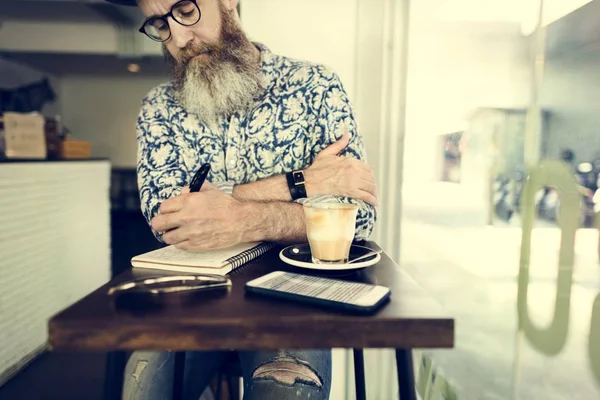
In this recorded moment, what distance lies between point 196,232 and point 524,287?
685mm

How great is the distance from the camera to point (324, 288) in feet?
1.77

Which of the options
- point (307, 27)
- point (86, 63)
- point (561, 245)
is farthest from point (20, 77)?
point (561, 245)

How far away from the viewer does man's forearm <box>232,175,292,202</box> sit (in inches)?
37.7

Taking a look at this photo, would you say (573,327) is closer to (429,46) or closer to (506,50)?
(506,50)

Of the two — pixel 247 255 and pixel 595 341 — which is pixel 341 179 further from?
pixel 595 341

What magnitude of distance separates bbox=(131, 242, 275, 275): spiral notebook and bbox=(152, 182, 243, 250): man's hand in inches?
0.7

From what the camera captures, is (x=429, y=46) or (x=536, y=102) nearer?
(x=536, y=102)

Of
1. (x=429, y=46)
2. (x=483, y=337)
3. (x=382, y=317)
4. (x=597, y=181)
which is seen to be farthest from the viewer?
(x=429, y=46)

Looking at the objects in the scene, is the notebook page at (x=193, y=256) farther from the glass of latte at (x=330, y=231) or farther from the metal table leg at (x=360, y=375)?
the metal table leg at (x=360, y=375)

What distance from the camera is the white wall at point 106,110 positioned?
602cm

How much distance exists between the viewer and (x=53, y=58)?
5.04 meters

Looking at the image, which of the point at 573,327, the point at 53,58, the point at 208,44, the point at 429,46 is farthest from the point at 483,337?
the point at 53,58

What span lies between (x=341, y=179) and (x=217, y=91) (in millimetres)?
425

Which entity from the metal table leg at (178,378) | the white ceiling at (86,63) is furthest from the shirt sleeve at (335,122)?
the white ceiling at (86,63)
